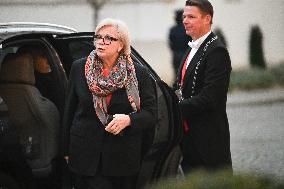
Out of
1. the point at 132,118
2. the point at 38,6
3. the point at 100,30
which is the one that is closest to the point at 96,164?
the point at 132,118

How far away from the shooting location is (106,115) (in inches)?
244

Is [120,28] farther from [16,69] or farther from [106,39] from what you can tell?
[16,69]

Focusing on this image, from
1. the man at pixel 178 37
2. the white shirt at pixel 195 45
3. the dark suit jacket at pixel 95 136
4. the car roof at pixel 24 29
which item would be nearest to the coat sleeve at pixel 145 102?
the dark suit jacket at pixel 95 136

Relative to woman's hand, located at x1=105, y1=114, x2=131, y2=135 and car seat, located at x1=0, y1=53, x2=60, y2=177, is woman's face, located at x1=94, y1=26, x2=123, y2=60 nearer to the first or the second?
woman's hand, located at x1=105, y1=114, x2=131, y2=135

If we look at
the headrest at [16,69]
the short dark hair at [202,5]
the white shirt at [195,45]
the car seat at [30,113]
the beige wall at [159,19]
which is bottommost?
the beige wall at [159,19]

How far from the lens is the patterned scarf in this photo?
6184 millimetres

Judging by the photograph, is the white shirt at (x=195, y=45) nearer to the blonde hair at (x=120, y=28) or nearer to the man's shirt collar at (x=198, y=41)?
the man's shirt collar at (x=198, y=41)

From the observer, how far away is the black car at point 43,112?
6.79 metres

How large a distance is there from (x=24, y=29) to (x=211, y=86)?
1.34 metres

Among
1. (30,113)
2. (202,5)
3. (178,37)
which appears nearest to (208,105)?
(202,5)

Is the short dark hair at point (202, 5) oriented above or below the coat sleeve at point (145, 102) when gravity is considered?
above

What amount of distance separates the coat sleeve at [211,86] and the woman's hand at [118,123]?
884 mm

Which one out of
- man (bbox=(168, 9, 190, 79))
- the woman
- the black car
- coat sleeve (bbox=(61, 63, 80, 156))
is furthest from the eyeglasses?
man (bbox=(168, 9, 190, 79))

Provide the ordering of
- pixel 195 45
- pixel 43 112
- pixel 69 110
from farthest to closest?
1. pixel 43 112
2. pixel 195 45
3. pixel 69 110
